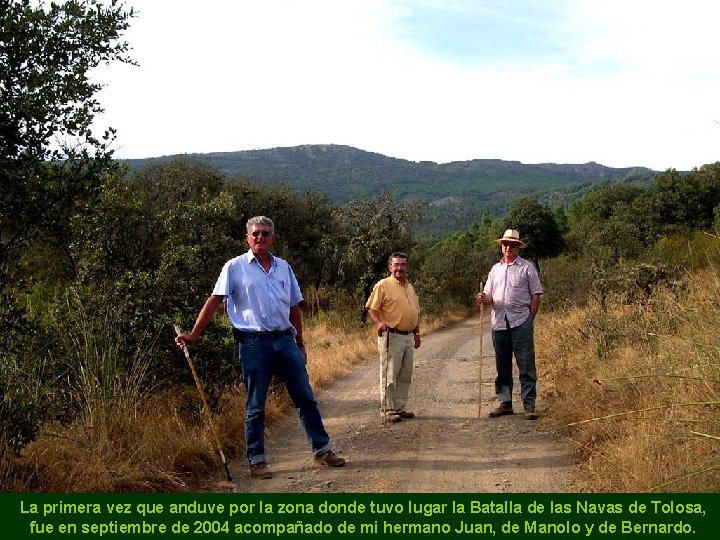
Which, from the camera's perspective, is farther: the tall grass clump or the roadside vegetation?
the tall grass clump

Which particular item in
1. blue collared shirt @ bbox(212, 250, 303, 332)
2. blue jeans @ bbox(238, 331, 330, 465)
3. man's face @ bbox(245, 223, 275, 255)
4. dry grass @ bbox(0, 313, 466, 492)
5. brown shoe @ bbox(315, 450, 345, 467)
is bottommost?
brown shoe @ bbox(315, 450, 345, 467)

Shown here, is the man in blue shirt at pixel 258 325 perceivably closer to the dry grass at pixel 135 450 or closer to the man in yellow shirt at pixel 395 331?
the dry grass at pixel 135 450

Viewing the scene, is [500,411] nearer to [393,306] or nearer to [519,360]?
[519,360]

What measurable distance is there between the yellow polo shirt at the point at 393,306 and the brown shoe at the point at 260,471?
2.72m

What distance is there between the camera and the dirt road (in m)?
5.55

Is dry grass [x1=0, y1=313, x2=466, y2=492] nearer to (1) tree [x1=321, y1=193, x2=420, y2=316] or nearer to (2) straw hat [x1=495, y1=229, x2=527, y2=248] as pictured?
(2) straw hat [x1=495, y1=229, x2=527, y2=248]

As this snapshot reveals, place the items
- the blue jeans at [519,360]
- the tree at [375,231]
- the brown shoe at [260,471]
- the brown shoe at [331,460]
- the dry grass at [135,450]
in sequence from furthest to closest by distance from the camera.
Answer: the tree at [375,231] < the blue jeans at [519,360] < the brown shoe at [331,460] < the brown shoe at [260,471] < the dry grass at [135,450]

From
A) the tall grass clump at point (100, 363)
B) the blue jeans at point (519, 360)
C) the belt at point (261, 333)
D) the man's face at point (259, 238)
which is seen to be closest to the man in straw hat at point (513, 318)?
the blue jeans at point (519, 360)

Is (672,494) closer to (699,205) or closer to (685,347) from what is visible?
(685,347)

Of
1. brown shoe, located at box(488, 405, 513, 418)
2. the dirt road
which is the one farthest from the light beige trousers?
brown shoe, located at box(488, 405, 513, 418)

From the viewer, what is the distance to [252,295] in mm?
5984

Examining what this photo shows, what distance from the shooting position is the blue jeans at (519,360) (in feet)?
26.2

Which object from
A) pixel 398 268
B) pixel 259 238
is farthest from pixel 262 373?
pixel 398 268

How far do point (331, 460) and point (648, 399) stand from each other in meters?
2.80
